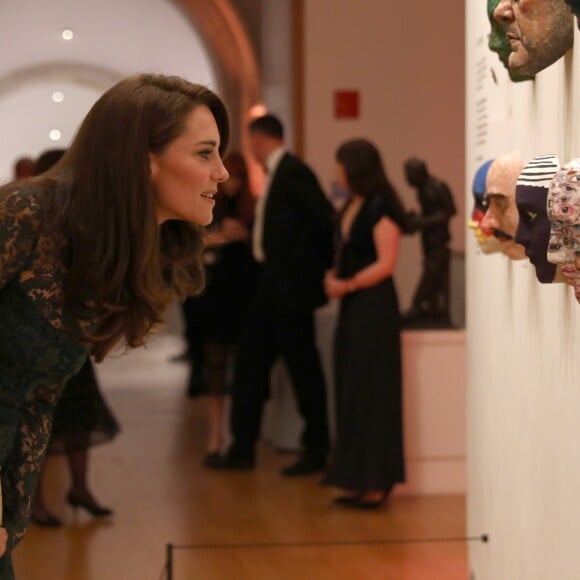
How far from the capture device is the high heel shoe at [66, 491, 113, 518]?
20.5 feet

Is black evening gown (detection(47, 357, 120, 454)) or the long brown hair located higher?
the long brown hair

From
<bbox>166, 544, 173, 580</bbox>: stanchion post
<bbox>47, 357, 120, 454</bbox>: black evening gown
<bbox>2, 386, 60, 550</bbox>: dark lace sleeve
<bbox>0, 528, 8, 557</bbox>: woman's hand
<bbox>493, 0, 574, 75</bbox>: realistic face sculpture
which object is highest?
<bbox>493, 0, 574, 75</bbox>: realistic face sculpture

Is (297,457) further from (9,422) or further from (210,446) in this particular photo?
(9,422)

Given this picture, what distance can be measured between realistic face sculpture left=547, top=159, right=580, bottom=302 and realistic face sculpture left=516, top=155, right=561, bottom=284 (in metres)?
0.11

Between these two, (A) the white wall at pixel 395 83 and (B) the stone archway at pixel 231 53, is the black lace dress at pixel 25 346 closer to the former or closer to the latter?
(A) the white wall at pixel 395 83

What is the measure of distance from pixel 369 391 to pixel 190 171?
3889 mm

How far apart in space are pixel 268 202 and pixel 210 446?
1.46m

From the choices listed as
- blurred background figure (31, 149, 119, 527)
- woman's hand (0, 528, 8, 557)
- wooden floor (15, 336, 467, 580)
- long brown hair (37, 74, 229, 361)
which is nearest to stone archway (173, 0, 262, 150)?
wooden floor (15, 336, 467, 580)

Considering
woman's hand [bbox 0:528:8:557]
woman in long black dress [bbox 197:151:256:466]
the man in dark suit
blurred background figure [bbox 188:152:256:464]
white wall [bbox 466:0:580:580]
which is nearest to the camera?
woman's hand [bbox 0:528:8:557]

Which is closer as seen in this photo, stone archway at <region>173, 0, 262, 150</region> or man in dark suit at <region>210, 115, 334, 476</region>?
man in dark suit at <region>210, 115, 334, 476</region>

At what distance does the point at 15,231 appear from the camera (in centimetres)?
235

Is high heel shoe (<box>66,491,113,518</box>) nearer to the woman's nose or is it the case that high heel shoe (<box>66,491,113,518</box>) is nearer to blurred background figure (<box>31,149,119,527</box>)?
blurred background figure (<box>31,149,119,527</box>)

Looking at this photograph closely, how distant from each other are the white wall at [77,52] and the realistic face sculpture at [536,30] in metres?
9.47

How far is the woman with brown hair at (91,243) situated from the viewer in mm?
2361
